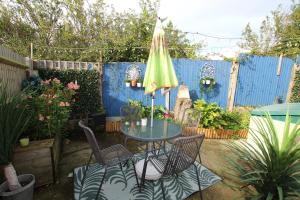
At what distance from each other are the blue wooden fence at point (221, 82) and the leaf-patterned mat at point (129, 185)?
2836mm

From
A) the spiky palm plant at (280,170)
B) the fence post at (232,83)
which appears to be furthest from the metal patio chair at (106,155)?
the fence post at (232,83)

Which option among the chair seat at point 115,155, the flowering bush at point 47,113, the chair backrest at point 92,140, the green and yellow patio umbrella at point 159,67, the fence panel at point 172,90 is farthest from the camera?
the fence panel at point 172,90

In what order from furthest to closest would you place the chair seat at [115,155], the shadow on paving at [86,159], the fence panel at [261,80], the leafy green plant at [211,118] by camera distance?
the fence panel at [261,80]
the leafy green plant at [211,118]
the shadow on paving at [86,159]
the chair seat at [115,155]

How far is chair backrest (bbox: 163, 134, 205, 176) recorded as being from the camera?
216 cm

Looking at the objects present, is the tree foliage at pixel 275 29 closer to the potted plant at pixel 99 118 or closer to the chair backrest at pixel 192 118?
the chair backrest at pixel 192 118

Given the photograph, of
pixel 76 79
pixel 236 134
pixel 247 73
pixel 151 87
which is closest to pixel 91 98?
pixel 76 79

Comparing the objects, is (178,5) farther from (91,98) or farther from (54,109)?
(54,109)

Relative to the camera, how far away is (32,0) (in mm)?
8461

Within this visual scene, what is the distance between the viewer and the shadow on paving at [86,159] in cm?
269

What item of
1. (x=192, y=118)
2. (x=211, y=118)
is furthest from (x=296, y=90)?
(x=192, y=118)

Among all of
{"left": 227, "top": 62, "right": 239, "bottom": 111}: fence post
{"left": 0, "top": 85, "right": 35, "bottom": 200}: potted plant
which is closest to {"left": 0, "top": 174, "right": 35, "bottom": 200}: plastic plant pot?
→ {"left": 0, "top": 85, "right": 35, "bottom": 200}: potted plant

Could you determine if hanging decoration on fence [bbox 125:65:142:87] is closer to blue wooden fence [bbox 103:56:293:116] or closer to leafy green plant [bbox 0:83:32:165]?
blue wooden fence [bbox 103:56:293:116]

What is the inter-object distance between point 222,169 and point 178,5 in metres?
5.97

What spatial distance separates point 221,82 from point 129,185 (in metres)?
4.76
